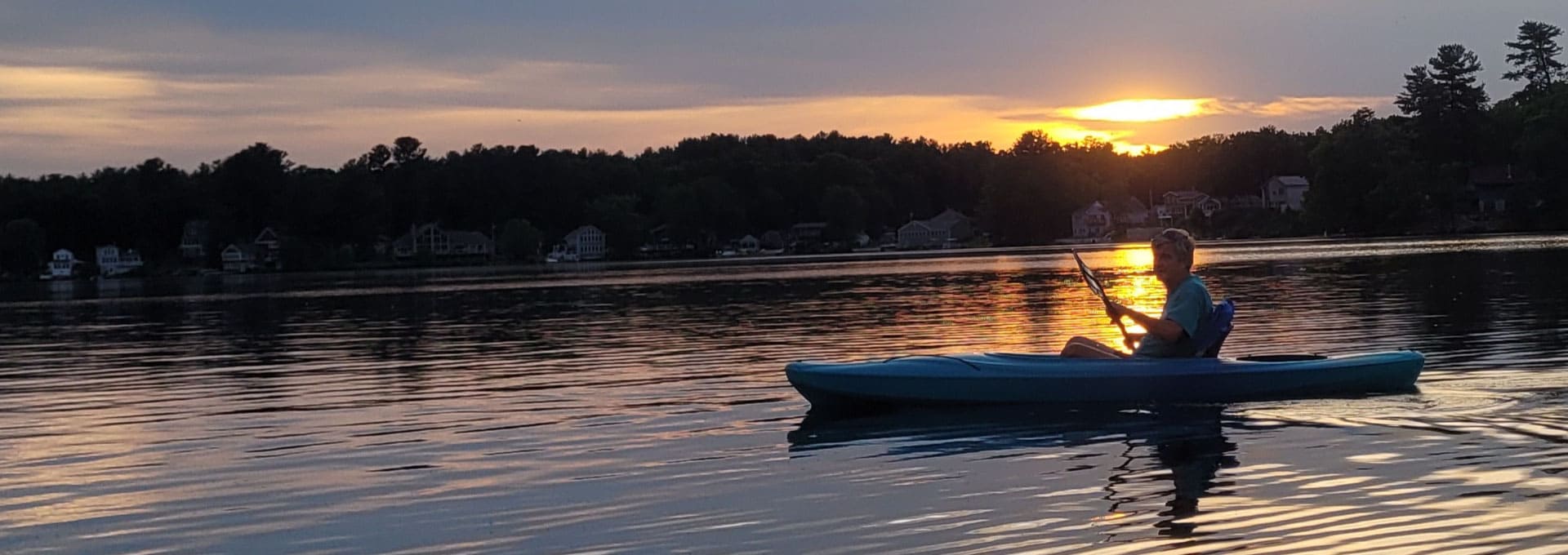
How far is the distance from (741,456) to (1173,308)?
13.2ft

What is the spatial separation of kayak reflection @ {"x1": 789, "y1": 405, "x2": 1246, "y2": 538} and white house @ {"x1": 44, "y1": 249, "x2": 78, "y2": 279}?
15456 cm

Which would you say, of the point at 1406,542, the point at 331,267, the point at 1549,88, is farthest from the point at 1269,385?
the point at 331,267

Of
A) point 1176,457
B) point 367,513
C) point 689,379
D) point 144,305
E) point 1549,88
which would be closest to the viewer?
point 367,513

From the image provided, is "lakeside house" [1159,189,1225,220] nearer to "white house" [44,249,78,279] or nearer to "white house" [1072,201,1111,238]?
"white house" [1072,201,1111,238]

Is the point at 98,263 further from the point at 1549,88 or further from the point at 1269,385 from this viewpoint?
the point at 1269,385

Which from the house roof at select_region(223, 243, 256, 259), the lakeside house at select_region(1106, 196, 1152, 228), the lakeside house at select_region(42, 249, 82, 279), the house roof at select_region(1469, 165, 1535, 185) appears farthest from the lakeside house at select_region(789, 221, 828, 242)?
the lakeside house at select_region(42, 249, 82, 279)

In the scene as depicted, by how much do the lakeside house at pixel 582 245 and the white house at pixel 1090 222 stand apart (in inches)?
1952

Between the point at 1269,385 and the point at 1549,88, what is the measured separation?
134790 millimetres

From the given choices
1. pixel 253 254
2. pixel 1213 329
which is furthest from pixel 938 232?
pixel 1213 329

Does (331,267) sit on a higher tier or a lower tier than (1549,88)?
lower

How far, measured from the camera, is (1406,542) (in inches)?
339

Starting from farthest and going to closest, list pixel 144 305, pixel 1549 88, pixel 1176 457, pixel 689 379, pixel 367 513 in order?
pixel 1549 88, pixel 144 305, pixel 689 379, pixel 1176 457, pixel 367 513

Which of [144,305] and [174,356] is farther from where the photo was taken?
[144,305]

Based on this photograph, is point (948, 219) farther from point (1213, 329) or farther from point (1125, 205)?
point (1213, 329)
